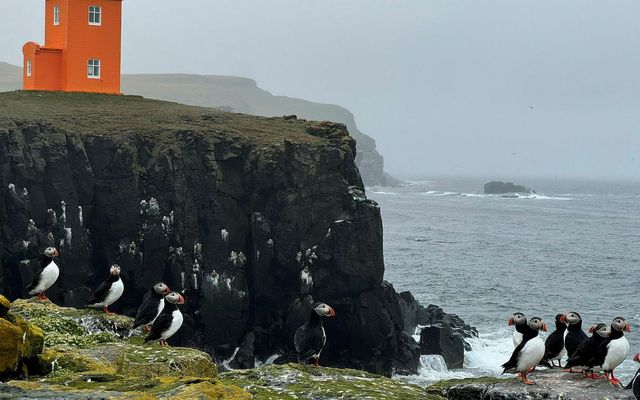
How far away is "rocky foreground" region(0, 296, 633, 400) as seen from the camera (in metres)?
12.7

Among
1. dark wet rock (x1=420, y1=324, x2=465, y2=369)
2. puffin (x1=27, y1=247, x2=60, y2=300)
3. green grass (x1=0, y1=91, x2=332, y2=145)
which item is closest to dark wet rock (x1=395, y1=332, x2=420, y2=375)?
→ dark wet rock (x1=420, y1=324, x2=465, y2=369)

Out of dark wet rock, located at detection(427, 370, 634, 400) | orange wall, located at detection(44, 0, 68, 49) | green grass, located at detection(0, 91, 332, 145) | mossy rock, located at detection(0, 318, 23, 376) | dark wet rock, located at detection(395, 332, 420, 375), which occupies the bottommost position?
dark wet rock, located at detection(395, 332, 420, 375)

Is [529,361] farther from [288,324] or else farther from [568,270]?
[568,270]

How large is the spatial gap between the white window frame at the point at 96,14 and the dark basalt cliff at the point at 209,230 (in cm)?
1583

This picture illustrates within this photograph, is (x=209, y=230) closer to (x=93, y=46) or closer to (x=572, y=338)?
(x=93, y=46)

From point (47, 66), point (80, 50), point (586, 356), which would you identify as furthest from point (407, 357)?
point (47, 66)

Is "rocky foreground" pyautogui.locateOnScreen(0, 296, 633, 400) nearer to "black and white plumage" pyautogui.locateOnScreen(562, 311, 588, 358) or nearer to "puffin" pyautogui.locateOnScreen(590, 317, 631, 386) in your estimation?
"puffin" pyautogui.locateOnScreen(590, 317, 631, 386)

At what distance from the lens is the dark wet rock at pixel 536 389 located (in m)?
15.9

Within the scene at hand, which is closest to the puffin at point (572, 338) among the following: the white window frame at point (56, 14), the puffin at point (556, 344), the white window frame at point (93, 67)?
the puffin at point (556, 344)

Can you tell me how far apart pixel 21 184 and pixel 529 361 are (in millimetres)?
39486

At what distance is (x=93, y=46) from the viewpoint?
7106 cm

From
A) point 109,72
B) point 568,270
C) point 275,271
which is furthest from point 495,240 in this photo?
point 275,271

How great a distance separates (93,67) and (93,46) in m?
1.63

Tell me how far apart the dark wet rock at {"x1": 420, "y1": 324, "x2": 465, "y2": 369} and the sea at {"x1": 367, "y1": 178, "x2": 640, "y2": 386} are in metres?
0.88
